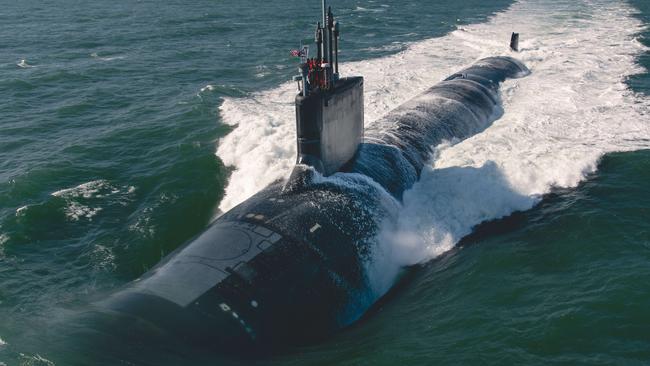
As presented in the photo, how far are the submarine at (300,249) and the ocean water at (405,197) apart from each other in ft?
2.17

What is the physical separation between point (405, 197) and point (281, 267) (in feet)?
24.3

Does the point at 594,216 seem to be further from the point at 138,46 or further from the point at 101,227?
the point at 138,46

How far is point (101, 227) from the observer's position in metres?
20.4

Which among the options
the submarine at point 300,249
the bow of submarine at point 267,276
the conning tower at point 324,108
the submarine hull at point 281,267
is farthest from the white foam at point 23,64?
the bow of submarine at point 267,276

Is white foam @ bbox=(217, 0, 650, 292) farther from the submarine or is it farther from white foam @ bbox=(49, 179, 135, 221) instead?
white foam @ bbox=(49, 179, 135, 221)

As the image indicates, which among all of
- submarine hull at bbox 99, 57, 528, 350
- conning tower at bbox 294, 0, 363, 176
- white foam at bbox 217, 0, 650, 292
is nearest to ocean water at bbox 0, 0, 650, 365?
white foam at bbox 217, 0, 650, 292

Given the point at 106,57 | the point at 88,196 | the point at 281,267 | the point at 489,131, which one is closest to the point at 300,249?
the point at 281,267

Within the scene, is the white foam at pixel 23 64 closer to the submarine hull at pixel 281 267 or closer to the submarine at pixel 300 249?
the submarine at pixel 300 249

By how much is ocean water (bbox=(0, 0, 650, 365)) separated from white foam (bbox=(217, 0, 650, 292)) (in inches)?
4.3

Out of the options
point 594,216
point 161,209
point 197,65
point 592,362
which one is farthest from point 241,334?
point 197,65

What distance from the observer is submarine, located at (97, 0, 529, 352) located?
12.8m

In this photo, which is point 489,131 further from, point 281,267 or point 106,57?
point 106,57

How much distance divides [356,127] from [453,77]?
55.6 ft

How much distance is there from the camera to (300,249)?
15102 millimetres
